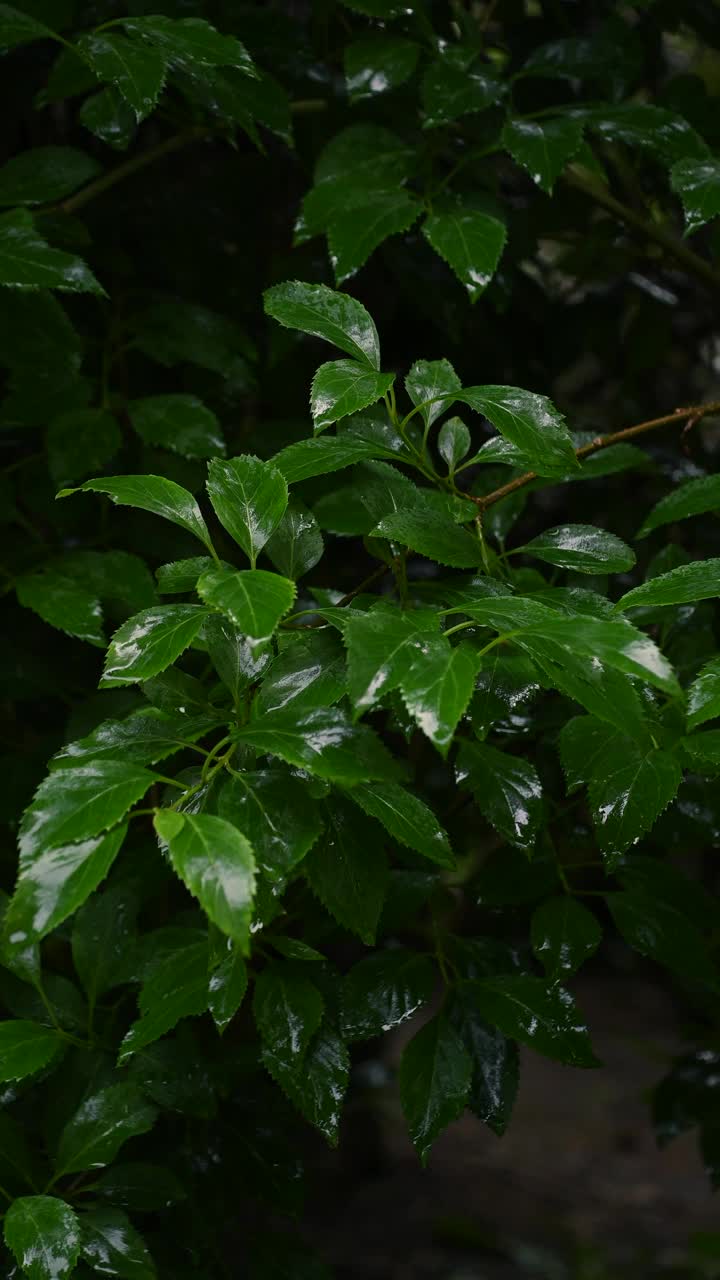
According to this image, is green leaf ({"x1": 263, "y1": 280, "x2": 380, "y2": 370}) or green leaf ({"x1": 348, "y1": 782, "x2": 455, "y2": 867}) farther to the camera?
green leaf ({"x1": 263, "y1": 280, "x2": 380, "y2": 370})

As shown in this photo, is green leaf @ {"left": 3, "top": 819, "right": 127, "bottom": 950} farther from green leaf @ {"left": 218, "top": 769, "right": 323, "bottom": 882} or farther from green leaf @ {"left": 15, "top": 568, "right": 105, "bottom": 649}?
green leaf @ {"left": 15, "top": 568, "right": 105, "bottom": 649}

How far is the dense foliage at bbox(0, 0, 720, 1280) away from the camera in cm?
77

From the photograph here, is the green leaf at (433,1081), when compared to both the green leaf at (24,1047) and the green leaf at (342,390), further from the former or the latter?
the green leaf at (342,390)

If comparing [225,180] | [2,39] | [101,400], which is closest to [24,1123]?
[101,400]

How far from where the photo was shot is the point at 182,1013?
91 centimetres

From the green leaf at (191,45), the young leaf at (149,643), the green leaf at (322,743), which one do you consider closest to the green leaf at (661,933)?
the green leaf at (322,743)

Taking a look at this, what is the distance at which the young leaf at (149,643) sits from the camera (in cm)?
76

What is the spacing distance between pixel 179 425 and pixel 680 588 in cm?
68

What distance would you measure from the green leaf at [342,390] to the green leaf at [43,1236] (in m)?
0.61

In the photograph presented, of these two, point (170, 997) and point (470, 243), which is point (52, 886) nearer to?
point (170, 997)

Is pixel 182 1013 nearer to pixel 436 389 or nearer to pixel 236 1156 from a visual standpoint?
pixel 236 1156

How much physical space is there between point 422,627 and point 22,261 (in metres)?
0.63

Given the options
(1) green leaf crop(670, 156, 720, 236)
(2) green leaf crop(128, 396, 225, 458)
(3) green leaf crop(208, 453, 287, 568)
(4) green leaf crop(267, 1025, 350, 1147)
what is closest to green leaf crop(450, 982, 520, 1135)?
(4) green leaf crop(267, 1025, 350, 1147)

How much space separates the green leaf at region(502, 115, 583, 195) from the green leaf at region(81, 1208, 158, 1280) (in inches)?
39.8
